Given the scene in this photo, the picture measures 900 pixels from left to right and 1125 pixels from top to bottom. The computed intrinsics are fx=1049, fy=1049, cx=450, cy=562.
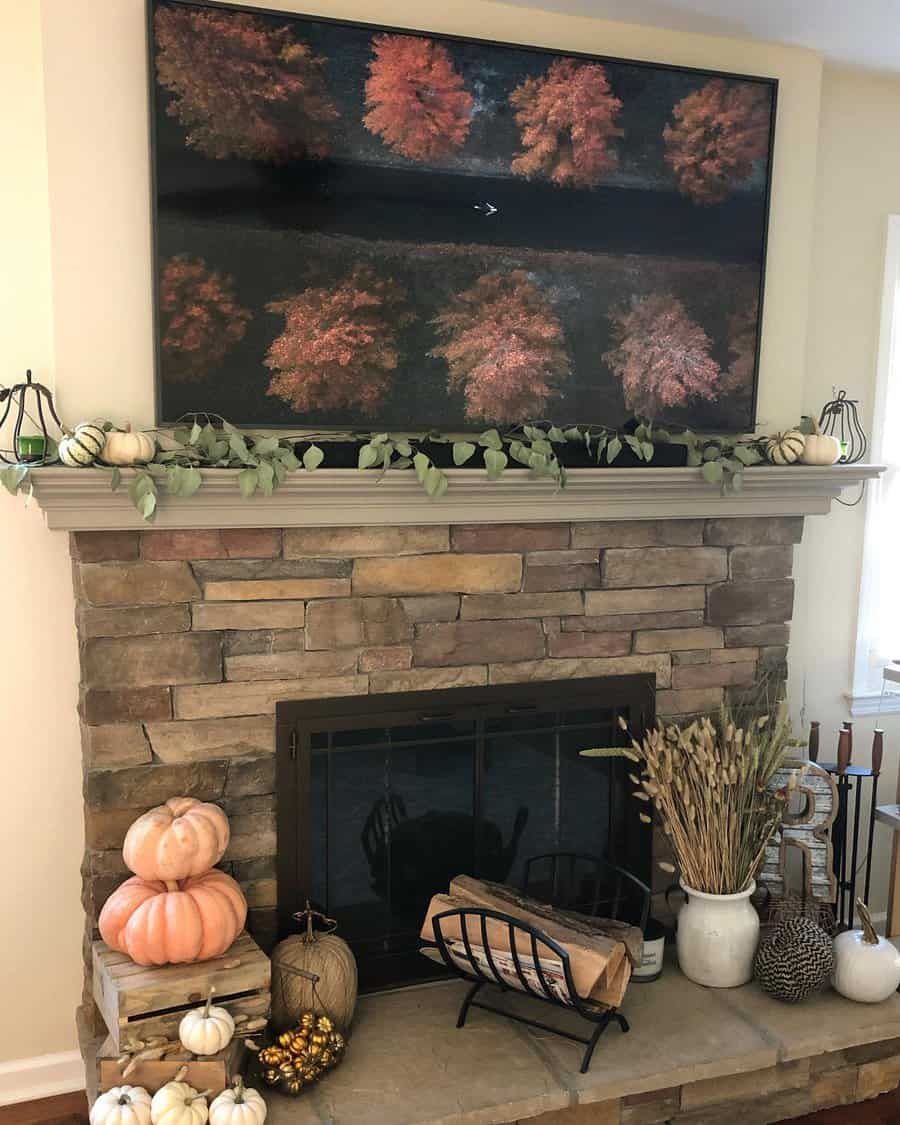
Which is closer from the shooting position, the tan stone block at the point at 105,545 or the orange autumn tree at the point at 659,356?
the tan stone block at the point at 105,545

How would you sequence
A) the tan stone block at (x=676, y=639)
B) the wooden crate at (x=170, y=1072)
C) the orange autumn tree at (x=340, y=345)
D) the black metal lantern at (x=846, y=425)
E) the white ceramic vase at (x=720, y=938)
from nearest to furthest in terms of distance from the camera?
the wooden crate at (x=170, y=1072) → the orange autumn tree at (x=340, y=345) → the white ceramic vase at (x=720, y=938) → the tan stone block at (x=676, y=639) → the black metal lantern at (x=846, y=425)

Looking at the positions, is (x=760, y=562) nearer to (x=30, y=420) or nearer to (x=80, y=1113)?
(x=30, y=420)

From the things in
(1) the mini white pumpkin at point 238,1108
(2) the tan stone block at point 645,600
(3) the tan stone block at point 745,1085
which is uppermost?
(2) the tan stone block at point 645,600

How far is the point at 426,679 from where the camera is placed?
2.72 meters

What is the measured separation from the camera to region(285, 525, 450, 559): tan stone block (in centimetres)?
256

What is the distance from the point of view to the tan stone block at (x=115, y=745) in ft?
8.04

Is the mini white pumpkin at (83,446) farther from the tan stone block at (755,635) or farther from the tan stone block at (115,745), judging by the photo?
the tan stone block at (755,635)

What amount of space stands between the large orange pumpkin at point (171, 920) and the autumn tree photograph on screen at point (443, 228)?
3.58 ft

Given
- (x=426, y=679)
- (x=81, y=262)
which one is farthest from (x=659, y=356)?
(x=81, y=262)

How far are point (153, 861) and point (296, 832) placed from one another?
0.42 meters

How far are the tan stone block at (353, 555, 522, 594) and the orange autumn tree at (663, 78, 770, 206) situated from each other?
1.14 m

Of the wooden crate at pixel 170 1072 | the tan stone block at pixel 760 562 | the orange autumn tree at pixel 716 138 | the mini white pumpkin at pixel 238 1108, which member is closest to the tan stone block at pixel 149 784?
the wooden crate at pixel 170 1072

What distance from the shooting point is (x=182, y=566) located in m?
2.47

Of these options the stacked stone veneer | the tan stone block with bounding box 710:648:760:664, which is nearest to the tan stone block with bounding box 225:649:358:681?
the stacked stone veneer
